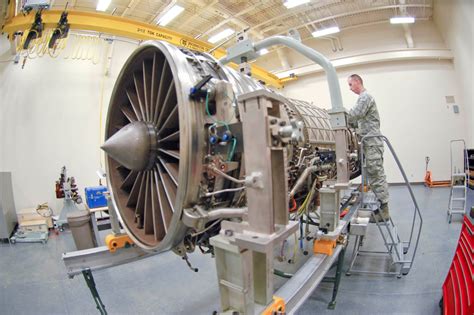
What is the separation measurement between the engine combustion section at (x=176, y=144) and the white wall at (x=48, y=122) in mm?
4291

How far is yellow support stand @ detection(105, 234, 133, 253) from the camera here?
1.15 metres

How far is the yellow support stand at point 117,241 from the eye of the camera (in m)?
1.15

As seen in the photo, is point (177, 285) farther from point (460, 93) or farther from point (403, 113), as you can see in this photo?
point (460, 93)

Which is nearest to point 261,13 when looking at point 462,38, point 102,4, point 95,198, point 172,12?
point 172,12

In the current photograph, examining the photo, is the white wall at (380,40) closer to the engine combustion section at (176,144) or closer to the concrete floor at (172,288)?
the concrete floor at (172,288)

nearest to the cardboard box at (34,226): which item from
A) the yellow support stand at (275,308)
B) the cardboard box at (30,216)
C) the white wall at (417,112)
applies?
the cardboard box at (30,216)

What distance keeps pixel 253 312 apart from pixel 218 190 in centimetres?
43

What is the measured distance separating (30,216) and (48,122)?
1.76m

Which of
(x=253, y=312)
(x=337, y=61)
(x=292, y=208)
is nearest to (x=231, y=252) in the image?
(x=253, y=312)

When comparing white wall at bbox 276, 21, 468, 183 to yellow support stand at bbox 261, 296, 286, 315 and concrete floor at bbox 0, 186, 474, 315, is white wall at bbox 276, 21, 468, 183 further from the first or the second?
yellow support stand at bbox 261, 296, 286, 315

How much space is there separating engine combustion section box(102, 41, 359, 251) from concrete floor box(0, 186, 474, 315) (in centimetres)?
103

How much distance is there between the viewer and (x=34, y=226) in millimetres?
3754

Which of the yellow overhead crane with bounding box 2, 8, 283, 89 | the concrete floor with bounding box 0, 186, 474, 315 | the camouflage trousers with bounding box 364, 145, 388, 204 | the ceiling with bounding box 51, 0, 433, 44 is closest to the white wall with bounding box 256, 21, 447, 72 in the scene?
the ceiling with bounding box 51, 0, 433, 44

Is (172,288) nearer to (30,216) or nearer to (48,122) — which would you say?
(30,216)
